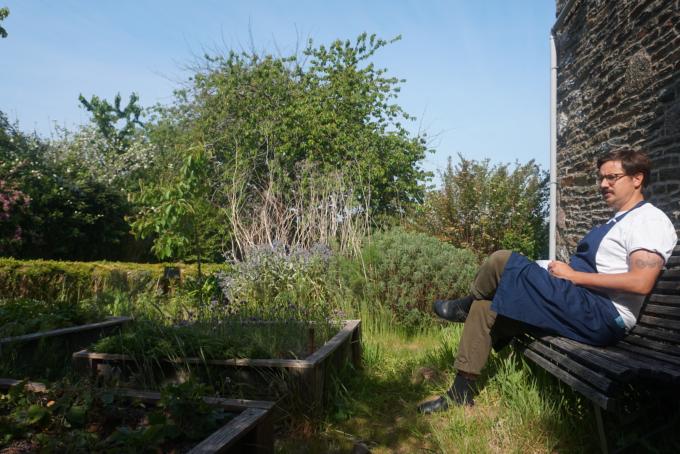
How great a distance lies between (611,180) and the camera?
264 centimetres

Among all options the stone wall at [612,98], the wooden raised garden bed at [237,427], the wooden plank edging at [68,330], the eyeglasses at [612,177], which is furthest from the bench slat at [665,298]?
the wooden plank edging at [68,330]

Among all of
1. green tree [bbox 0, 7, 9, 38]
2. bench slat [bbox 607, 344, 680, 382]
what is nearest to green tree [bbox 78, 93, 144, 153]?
green tree [bbox 0, 7, 9, 38]

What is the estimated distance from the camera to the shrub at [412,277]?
185 inches

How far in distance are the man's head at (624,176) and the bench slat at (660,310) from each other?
471 mm

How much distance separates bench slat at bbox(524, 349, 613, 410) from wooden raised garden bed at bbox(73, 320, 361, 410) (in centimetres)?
100

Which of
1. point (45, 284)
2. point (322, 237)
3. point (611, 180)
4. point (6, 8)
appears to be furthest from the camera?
point (6, 8)

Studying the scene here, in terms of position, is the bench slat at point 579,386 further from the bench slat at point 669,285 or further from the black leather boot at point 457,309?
the bench slat at point 669,285

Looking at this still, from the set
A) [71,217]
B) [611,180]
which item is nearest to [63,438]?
[611,180]

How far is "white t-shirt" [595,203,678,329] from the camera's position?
93.2 inches

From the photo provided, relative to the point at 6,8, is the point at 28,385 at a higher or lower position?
lower

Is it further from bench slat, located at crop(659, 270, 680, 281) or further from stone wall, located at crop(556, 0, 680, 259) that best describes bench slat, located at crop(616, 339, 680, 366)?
stone wall, located at crop(556, 0, 680, 259)

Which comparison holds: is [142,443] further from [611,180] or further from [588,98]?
[588,98]

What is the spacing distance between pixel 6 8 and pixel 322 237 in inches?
365

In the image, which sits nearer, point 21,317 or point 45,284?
point 21,317
